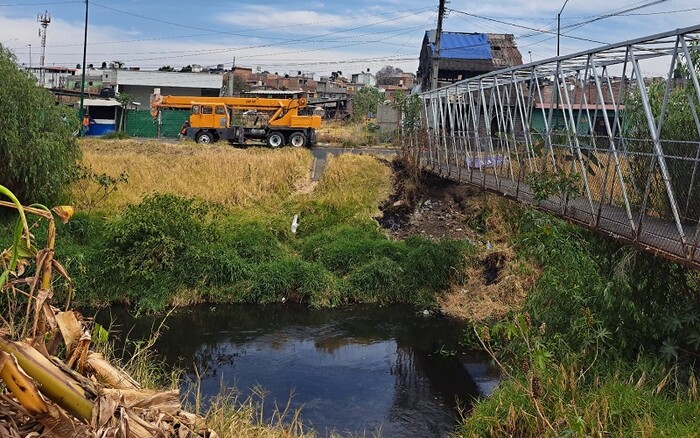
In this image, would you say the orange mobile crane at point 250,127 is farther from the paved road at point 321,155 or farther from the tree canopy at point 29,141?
the tree canopy at point 29,141

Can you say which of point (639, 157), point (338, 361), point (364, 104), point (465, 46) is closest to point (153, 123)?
point (364, 104)

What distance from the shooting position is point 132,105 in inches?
1587

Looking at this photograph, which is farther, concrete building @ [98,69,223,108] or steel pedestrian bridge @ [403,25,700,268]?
concrete building @ [98,69,223,108]

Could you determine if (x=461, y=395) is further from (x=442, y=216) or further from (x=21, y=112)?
(x=21, y=112)

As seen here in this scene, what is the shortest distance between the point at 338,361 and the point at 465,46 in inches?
1057

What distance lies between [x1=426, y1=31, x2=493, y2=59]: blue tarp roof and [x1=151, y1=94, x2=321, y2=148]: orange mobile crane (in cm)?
1062

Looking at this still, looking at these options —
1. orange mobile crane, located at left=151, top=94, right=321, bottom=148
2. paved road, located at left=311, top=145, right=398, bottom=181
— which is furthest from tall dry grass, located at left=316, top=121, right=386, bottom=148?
orange mobile crane, located at left=151, top=94, right=321, bottom=148

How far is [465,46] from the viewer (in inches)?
1344

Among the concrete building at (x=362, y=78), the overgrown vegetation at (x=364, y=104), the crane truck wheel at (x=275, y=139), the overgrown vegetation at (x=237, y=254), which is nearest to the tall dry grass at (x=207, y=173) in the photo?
the overgrown vegetation at (x=237, y=254)

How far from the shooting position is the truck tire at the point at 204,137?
2631cm

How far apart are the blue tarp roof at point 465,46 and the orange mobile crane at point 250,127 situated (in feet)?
34.9

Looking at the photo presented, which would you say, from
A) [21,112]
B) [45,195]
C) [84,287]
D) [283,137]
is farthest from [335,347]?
[283,137]

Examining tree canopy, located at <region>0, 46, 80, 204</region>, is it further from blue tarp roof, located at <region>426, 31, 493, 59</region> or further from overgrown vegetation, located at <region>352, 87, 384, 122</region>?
overgrown vegetation, located at <region>352, 87, 384, 122</region>

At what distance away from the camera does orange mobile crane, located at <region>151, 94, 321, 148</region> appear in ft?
85.7
